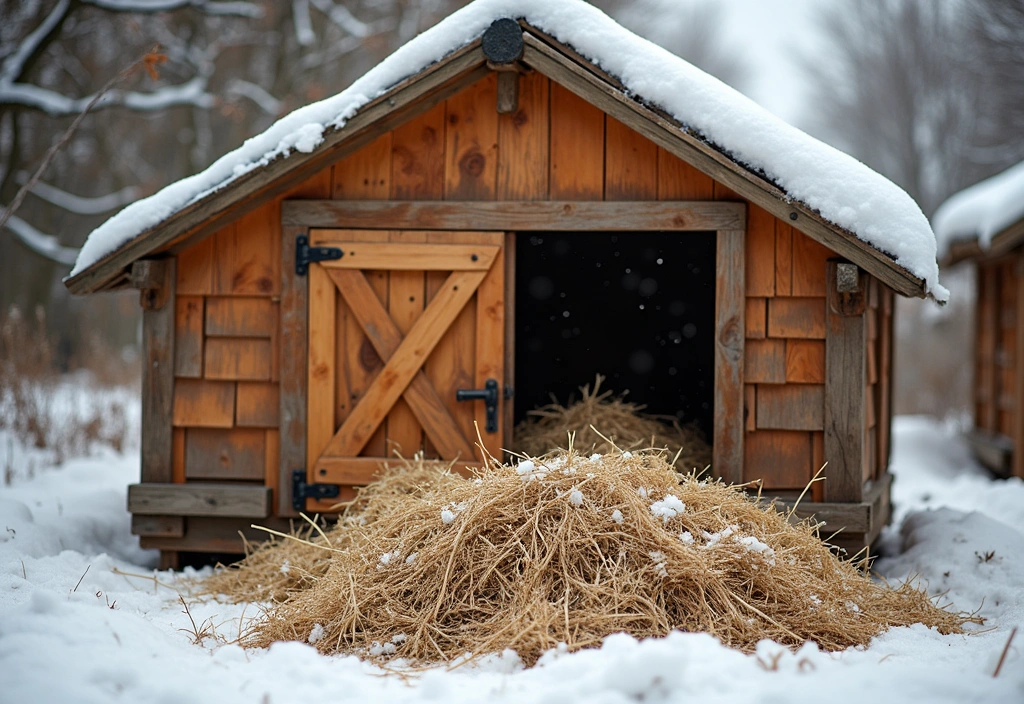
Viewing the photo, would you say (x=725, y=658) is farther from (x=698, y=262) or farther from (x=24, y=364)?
(x=24, y=364)

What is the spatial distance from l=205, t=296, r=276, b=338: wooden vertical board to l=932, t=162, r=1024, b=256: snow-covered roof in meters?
6.40

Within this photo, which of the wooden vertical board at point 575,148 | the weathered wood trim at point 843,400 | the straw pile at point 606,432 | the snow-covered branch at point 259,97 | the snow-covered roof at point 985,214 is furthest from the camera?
the snow-covered branch at point 259,97

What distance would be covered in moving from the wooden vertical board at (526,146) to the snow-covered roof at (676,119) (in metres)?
0.40

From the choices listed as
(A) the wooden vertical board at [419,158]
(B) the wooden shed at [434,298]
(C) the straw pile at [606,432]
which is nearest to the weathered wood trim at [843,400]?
(B) the wooden shed at [434,298]

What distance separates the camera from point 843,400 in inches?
190

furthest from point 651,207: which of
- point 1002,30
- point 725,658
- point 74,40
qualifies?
point 1002,30

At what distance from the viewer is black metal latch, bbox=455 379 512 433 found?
5055mm

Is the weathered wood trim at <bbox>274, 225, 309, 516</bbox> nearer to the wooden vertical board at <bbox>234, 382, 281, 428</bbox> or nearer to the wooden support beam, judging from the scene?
the wooden vertical board at <bbox>234, 382, 281, 428</bbox>

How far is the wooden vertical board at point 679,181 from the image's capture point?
4.96 m

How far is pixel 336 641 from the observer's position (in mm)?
3709

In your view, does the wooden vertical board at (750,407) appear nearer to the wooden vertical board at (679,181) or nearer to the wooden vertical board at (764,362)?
the wooden vertical board at (764,362)

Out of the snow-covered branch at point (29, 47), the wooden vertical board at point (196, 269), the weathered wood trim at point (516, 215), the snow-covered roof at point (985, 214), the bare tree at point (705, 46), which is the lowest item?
the wooden vertical board at point (196, 269)

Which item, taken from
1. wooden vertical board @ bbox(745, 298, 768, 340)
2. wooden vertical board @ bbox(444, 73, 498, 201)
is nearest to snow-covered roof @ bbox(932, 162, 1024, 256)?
wooden vertical board @ bbox(745, 298, 768, 340)

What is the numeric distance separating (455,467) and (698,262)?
285 centimetres
